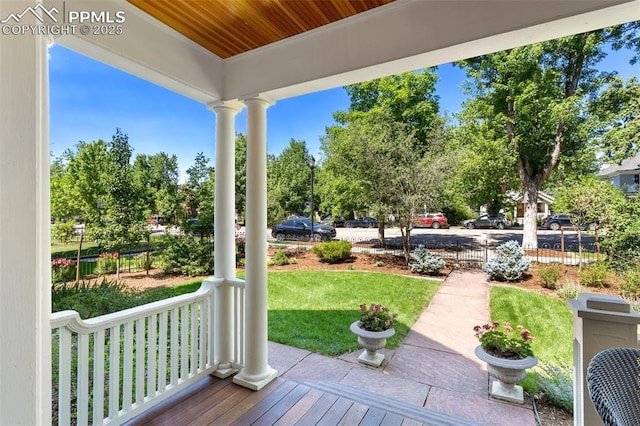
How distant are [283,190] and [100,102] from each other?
27.1 feet

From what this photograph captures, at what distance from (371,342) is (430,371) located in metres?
0.68

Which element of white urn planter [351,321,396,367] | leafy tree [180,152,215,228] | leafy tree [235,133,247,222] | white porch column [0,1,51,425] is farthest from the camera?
leafy tree [235,133,247,222]

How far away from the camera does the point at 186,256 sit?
13.9 feet

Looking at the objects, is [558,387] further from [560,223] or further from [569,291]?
[560,223]

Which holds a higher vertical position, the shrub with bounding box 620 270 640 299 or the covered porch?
the covered porch

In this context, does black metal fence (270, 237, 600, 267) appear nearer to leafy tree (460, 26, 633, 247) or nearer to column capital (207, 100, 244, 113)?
leafy tree (460, 26, 633, 247)

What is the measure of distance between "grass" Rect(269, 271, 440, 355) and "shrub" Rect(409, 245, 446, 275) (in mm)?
482

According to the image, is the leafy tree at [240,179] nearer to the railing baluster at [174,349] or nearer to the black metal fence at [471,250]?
the black metal fence at [471,250]

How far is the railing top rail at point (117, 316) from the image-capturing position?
163 centimetres

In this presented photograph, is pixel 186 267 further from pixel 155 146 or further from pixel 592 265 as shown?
pixel 592 265

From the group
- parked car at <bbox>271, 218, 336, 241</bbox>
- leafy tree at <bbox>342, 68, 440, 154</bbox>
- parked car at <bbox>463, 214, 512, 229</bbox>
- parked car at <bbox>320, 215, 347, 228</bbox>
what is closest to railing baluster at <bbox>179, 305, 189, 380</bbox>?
leafy tree at <bbox>342, 68, 440, 154</bbox>

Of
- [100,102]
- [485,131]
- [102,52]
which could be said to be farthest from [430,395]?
[485,131]

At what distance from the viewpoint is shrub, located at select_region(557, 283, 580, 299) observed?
441cm

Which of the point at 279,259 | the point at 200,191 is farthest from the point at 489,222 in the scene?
the point at 200,191
